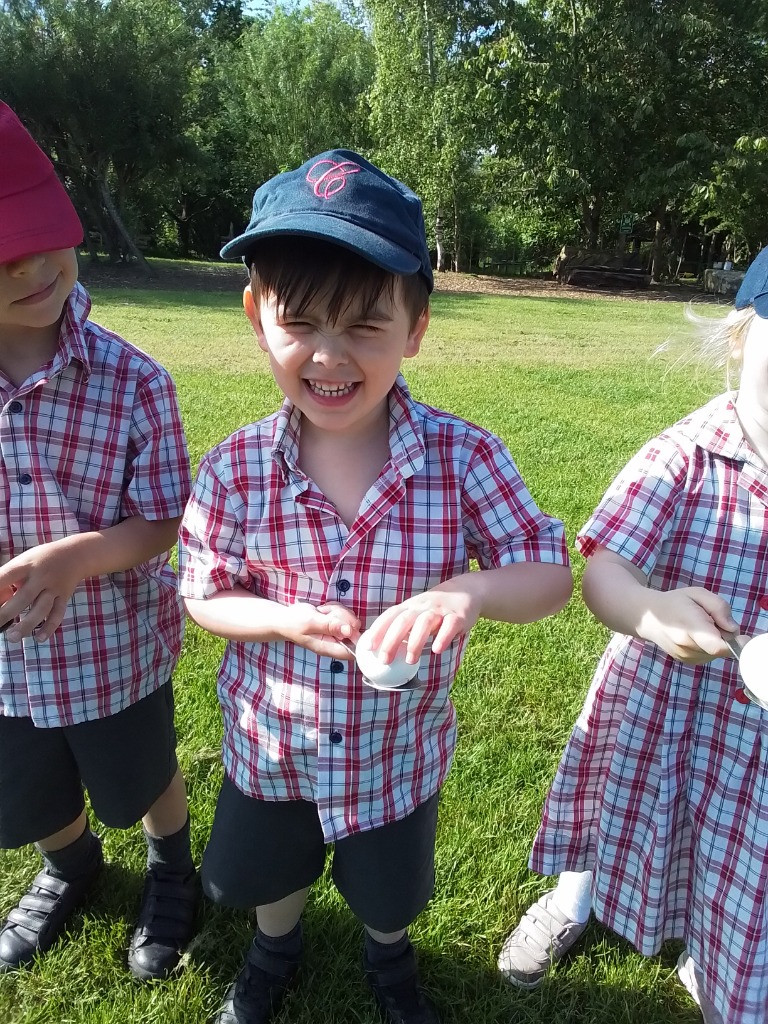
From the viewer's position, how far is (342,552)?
4.28 ft

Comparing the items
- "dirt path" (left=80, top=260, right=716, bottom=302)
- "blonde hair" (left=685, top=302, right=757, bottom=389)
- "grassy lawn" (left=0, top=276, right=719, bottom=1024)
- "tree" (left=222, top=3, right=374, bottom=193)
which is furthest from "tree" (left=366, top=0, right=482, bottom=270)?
"blonde hair" (left=685, top=302, right=757, bottom=389)

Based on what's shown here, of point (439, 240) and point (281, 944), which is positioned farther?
point (439, 240)

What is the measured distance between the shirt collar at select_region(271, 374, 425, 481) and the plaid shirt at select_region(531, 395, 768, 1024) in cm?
37

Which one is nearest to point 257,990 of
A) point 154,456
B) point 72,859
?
point 72,859

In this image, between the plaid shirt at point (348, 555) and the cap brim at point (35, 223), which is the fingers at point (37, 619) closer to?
the plaid shirt at point (348, 555)

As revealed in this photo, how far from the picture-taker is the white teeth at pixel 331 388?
1260 mm

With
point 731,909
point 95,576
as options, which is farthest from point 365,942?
point 95,576

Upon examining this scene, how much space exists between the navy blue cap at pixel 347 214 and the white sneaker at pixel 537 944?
152cm

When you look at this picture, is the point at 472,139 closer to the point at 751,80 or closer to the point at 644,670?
the point at 751,80

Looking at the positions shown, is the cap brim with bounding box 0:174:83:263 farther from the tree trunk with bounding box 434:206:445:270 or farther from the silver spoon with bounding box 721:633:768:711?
the tree trunk with bounding box 434:206:445:270

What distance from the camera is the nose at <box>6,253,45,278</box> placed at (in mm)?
1328

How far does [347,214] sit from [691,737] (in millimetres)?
1144

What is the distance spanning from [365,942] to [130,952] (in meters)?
0.57

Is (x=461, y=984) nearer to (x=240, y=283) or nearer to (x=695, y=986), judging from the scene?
(x=695, y=986)
